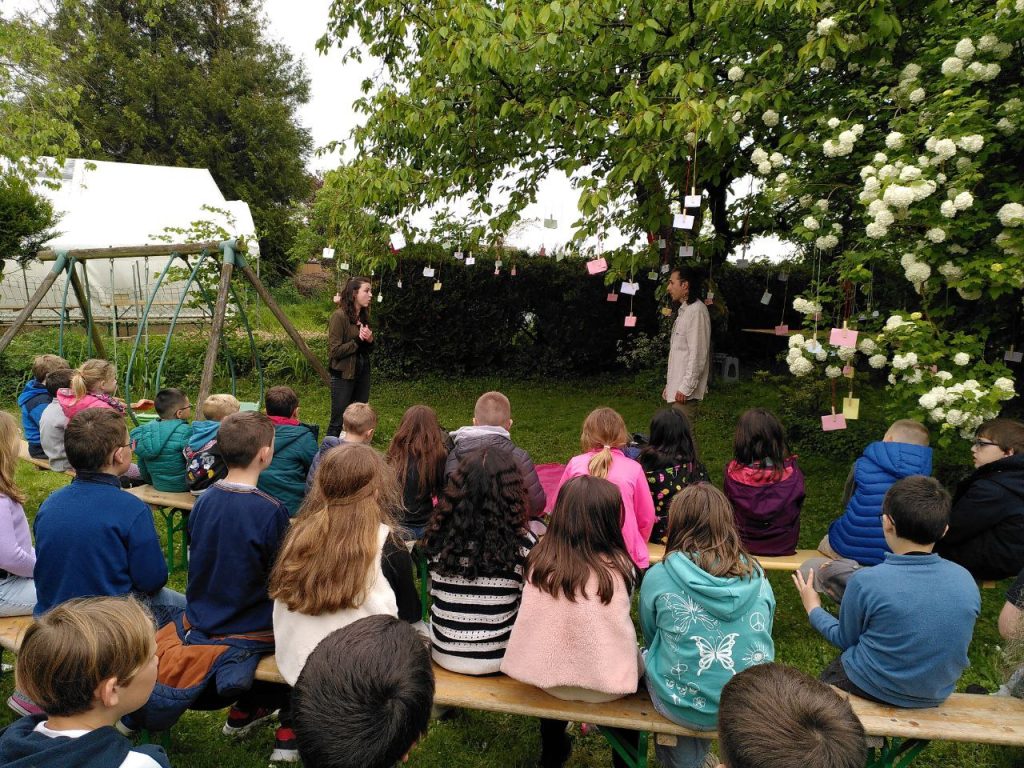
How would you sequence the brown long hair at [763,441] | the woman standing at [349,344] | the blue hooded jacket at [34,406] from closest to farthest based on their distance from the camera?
the brown long hair at [763,441] → the blue hooded jacket at [34,406] → the woman standing at [349,344]

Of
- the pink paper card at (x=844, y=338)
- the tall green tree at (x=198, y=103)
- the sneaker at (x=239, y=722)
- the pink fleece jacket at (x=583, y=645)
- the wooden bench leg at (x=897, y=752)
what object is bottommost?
the sneaker at (x=239, y=722)

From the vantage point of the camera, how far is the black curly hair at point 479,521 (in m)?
2.60

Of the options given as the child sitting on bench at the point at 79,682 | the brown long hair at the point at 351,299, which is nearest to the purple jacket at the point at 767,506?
the child sitting on bench at the point at 79,682

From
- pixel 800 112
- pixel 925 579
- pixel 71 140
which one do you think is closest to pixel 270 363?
pixel 71 140

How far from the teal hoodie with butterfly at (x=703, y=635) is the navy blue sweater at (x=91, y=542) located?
6.44ft

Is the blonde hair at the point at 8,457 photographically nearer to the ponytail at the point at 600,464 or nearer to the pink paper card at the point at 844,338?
the ponytail at the point at 600,464

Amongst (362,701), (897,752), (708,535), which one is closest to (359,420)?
(708,535)

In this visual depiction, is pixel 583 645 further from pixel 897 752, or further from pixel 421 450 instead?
pixel 421 450

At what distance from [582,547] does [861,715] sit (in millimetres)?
1122

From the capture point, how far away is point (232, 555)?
103 inches

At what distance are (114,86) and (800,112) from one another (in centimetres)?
2538

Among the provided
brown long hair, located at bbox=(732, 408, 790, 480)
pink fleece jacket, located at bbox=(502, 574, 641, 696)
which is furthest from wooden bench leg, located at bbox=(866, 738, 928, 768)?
brown long hair, located at bbox=(732, 408, 790, 480)

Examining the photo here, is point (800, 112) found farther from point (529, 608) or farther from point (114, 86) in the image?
point (114, 86)

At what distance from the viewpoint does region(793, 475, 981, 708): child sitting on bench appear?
231 cm
